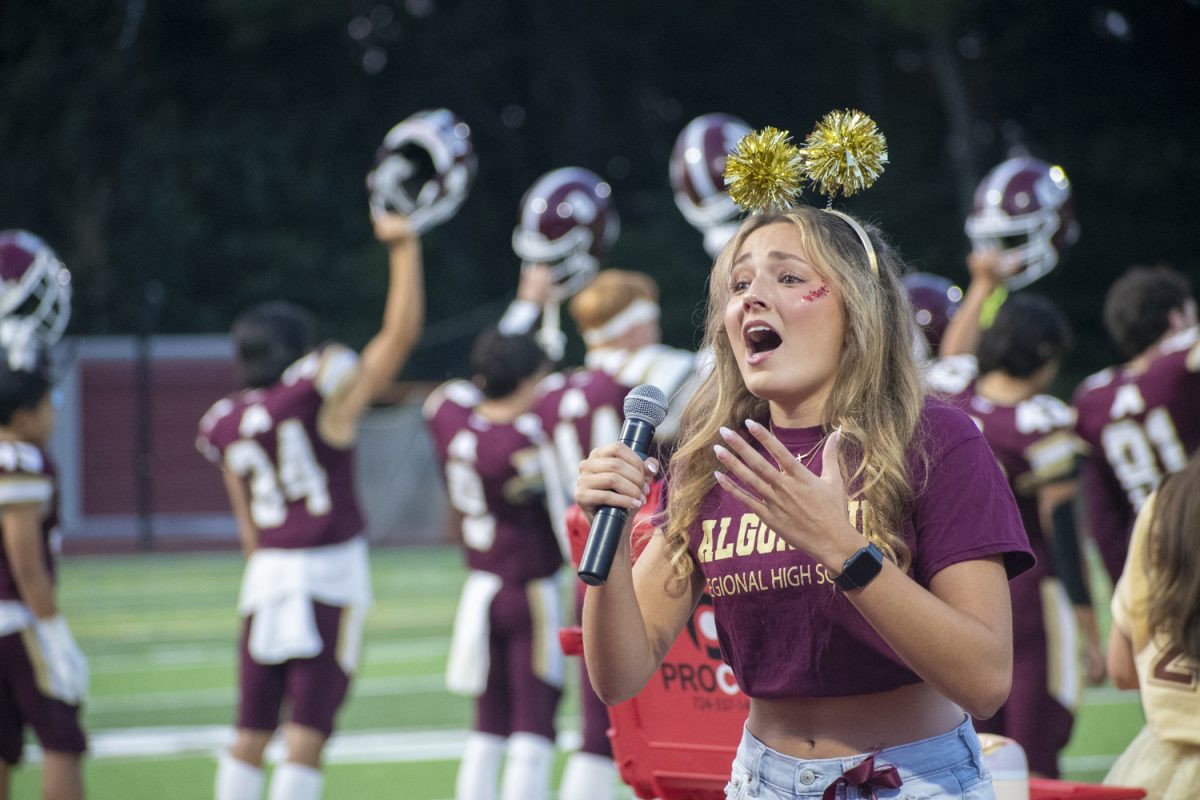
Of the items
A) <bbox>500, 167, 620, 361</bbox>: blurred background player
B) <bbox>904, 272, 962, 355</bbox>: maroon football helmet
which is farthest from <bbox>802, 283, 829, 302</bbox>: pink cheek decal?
<bbox>500, 167, 620, 361</bbox>: blurred background player

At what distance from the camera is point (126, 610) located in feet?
54.9

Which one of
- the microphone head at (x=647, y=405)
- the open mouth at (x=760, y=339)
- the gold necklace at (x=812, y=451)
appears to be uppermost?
the open mouth at (x=760, y=339)

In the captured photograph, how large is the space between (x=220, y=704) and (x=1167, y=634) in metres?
8.24

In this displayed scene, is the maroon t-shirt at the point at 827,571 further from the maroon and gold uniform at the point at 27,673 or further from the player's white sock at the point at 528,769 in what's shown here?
the maroon and gold uniform at the point at 27,673

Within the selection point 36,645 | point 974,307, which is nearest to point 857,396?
point 974,307

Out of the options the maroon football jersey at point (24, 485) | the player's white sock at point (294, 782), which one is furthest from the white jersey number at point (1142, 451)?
the maroon football jersey at point (24, 485)

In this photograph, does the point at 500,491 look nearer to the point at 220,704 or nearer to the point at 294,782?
the point at 294,782

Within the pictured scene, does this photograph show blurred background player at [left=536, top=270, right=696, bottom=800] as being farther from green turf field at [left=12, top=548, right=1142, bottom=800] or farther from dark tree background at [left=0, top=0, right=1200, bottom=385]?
dark tree background at [left=0, top=0, right=1200, bottom=385]

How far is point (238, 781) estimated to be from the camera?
6094 millimetres

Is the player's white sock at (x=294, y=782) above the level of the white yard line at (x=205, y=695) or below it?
above

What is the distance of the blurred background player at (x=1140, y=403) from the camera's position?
6.13 meters

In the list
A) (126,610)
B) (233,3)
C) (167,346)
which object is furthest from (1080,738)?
(233,3)

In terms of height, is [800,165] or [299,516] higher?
[800,165]

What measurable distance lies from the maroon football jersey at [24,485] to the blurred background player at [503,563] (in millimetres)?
1651
